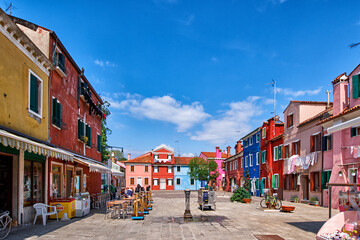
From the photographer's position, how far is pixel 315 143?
23.9 metres

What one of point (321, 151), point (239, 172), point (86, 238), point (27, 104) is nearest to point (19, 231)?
point (86, 238)

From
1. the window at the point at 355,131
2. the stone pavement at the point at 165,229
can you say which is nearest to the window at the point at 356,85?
the window at the point at 355,131

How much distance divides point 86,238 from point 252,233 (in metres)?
5.07

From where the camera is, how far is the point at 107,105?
112 feet

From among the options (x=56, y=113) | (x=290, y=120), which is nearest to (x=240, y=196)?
(x=290, y=120)

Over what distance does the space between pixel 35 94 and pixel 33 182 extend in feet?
11.1

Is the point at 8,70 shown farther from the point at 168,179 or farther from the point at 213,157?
the point at 213,157

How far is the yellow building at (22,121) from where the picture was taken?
34.1ft

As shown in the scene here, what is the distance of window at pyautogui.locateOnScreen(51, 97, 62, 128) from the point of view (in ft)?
49.0

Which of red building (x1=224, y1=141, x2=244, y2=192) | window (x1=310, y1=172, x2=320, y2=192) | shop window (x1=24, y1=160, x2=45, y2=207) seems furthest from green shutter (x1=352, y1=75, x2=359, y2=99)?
red building (x1=224, y1=141, x2=244, y2=192)

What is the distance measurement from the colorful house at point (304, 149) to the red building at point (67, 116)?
14.5 metres

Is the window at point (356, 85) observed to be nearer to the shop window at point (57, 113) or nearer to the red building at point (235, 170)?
the shop window at point (57, 113)

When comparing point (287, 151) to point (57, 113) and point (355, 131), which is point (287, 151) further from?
point (57, 113)

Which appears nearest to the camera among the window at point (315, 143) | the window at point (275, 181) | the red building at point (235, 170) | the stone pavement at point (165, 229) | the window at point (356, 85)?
the stone pavement at point (165, 229)
